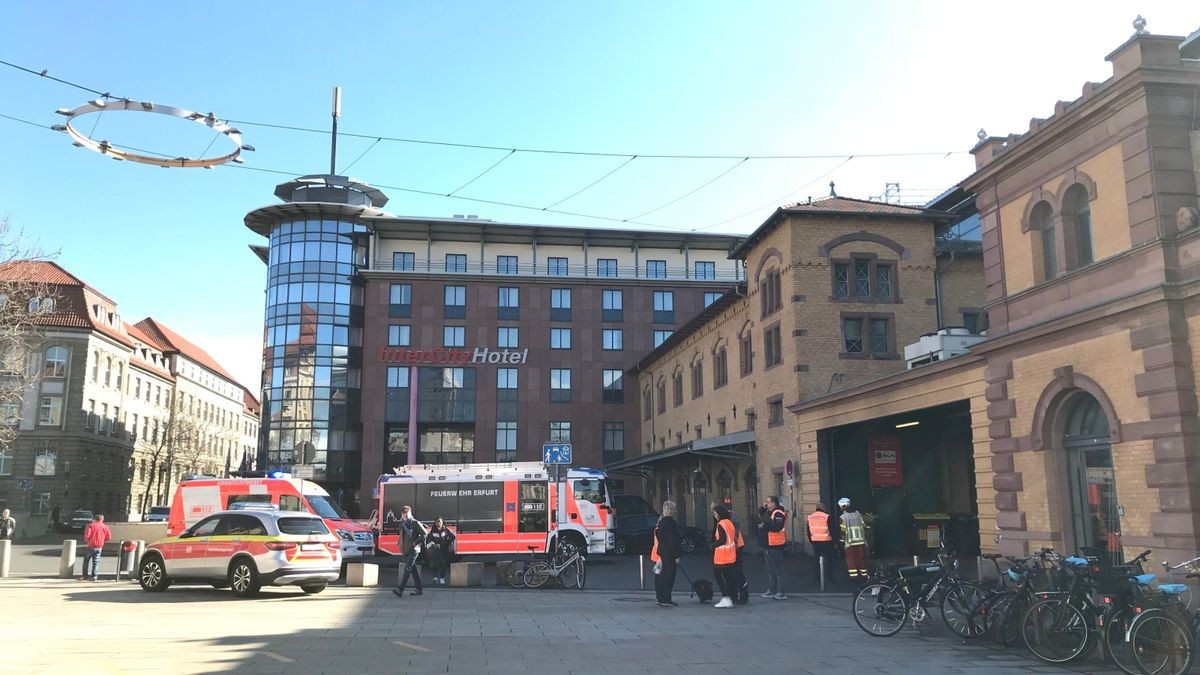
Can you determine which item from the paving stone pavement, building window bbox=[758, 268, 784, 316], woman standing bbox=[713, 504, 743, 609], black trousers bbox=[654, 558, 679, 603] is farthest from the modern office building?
woman standing bbox=[713, 504, 743, 609]

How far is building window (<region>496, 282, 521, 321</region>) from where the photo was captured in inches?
2229

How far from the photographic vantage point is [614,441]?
56.2 m

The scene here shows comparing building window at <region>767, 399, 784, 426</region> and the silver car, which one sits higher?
building window at <region>767, 399, 784, 426</region>

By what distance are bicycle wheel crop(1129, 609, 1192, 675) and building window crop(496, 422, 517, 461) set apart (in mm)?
47074

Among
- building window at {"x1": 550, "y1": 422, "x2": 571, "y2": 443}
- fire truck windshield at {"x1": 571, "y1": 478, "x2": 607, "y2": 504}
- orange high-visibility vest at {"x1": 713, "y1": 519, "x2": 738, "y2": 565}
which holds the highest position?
building window at {"x1": 550, "y1": 422, "x2": 571, "y2": 443}

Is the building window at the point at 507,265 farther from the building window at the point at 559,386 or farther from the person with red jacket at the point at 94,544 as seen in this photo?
the person with red jacket at the point at 94,544

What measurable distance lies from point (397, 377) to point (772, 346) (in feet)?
99.6

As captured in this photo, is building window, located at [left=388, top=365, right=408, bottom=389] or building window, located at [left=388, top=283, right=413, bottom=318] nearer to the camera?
building window, located at [left=388, top=365, right=408, bottom=389]

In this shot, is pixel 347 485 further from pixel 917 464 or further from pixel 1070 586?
pixel 1070 586

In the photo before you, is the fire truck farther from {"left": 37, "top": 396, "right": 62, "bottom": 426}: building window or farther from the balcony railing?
{"left": 37, "top": 396, "right": 62, "bottom": 426}: building window

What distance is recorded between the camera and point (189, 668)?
9195mm

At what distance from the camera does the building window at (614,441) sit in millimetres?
55938

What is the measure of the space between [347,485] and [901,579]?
154 ft

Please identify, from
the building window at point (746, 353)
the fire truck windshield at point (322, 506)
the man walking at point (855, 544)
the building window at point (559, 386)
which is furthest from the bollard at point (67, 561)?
the building window at point (559, 386)
